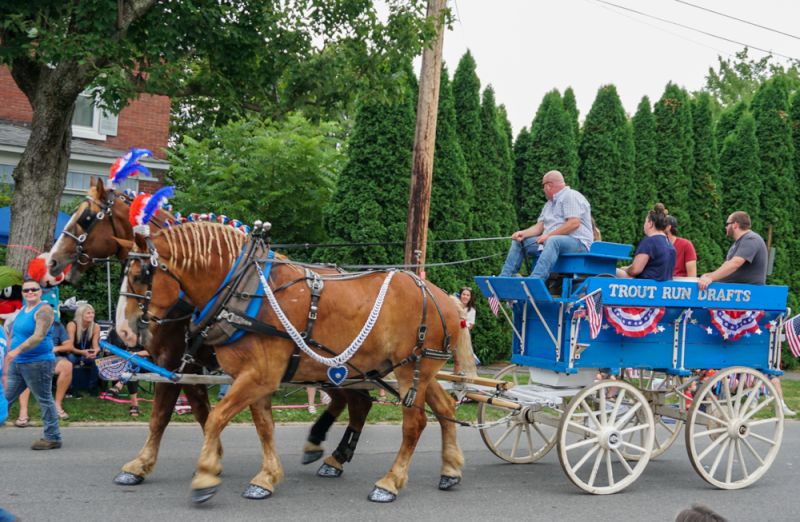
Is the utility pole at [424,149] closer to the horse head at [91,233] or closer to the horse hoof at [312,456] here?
the horse hoof at [312,456]

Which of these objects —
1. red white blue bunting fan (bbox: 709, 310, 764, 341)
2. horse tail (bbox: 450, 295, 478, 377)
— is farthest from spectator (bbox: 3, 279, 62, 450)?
red white blue bunting fan (bbox: 709, 310, 764, 341)

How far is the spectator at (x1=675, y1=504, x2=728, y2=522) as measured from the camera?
2061 mm

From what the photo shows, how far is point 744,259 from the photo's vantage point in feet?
21.4

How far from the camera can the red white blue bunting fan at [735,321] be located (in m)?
6.19

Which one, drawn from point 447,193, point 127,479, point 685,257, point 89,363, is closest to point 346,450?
point 127,479

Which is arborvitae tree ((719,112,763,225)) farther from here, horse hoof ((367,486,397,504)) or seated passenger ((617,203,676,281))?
horse hoof ((367,486,397,504))

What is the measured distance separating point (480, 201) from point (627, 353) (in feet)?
24.3

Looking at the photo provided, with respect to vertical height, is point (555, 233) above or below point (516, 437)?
above

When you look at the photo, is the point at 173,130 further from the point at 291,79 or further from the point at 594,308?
the point at 594,308

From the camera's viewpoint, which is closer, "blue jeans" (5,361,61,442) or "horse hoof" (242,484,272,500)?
"horse hoof" (242,484,272,500)

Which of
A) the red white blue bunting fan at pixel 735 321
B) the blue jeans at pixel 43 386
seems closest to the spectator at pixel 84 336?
the blue jeans at pixel 43 386

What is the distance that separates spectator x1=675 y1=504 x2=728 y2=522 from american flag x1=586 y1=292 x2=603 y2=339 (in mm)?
3509

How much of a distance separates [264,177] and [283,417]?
602cm

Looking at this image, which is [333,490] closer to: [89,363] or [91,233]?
[91,233]
